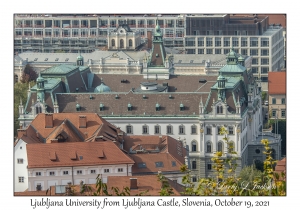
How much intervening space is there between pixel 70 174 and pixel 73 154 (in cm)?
252

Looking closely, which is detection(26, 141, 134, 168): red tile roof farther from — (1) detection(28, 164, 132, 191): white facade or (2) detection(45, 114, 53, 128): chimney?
(2) detection(45, 114, 53, 128): chimney

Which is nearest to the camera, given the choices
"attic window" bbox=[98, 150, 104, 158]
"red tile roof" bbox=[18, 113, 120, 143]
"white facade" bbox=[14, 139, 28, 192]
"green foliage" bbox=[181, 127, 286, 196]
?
"green foliage" bbox=[181, 127, 286, 196]

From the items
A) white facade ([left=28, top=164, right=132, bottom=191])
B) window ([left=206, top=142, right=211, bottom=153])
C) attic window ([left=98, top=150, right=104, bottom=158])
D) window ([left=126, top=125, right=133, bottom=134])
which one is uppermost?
window ([left=126, top=125, right=133, bottom=134])

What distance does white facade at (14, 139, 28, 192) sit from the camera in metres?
158

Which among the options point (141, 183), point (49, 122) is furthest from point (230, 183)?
point (49, 122)

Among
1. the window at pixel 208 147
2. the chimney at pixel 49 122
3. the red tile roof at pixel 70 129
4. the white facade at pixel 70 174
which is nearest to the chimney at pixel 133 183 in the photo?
the white facade at pixel 70 174

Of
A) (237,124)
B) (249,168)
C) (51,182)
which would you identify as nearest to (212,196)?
(51,182)

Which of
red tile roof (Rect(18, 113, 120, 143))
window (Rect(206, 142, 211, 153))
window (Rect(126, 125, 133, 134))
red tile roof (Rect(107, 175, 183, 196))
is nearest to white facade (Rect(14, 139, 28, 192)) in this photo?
red tile roof (Rect(18, 113, 120, 143))

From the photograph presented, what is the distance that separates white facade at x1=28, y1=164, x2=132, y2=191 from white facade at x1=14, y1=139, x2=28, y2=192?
2.67ft

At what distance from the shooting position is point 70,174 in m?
160

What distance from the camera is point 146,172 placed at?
16188 centimetres

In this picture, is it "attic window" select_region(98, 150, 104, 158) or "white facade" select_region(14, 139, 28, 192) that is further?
"attic window" select_region(98, 150, 104, 158)
